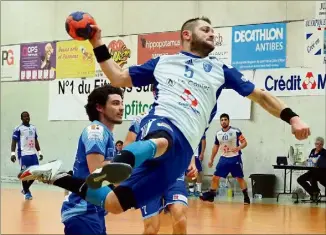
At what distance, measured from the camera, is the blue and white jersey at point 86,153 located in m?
4.14

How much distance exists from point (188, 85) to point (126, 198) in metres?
1.03

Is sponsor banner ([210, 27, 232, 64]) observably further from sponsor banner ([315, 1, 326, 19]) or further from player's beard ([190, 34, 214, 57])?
player's beard ([190, 34, 214, 57])

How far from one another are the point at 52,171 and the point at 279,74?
14.3m

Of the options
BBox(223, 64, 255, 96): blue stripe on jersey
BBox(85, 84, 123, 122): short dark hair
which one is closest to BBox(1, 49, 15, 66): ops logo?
BBox(85, 84, 123, 122): short dark hair

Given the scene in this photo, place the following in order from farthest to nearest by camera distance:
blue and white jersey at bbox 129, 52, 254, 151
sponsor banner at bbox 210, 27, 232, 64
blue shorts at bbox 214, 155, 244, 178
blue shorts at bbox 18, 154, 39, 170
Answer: sponsor banner at bbox 210, 27, 232, 64 < blue shorts at bbox 18, 154, 39, 170 < blue shorts at bbox 214, 155, 244, 178 < blue and white jersey at bbox 129, 52, 254, 151

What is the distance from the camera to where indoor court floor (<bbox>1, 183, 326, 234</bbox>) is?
9.62m

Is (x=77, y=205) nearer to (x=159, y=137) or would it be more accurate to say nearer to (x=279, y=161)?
(x=159, y=137)

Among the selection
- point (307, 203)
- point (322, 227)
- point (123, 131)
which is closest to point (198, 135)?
point (322, 227)

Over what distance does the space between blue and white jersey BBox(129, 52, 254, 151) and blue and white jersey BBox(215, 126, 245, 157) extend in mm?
11249

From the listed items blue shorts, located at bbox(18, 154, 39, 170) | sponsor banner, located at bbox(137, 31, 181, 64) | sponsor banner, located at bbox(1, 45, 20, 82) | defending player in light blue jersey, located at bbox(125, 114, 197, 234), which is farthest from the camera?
sponsor banner, located at bbox(1, 45, 20, 82)

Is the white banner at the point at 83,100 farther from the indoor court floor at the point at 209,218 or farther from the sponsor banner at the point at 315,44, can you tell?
the indoor court floor at the point at 209,218

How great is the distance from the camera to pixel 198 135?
14.7 feet

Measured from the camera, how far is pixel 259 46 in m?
18.3

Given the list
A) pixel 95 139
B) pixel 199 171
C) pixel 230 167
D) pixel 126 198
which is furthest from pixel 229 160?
pixel 126 198
